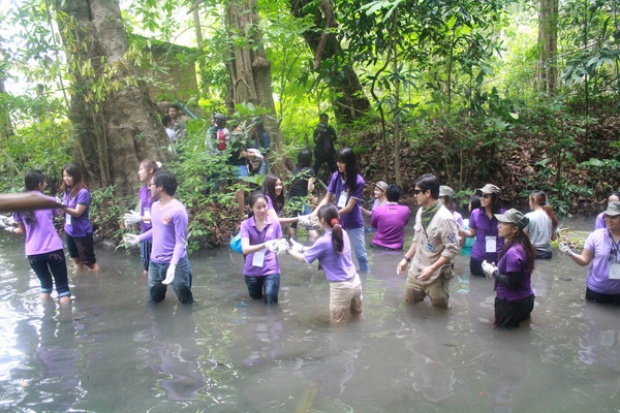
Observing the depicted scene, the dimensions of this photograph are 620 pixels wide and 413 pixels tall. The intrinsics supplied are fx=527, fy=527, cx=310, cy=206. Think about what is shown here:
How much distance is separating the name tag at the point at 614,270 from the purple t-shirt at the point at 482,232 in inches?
52.2

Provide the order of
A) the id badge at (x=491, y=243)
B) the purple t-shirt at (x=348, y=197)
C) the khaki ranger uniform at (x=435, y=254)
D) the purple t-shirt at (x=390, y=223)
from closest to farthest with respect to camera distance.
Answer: the khaki ranger uniform at (x=435, y=254) → the id badge at (x=491, y=243) → the purple t-shirt at (x=348, y=197) → the purple t-shirt at (x=390, y=223)

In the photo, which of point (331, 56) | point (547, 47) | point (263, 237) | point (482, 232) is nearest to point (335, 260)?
point (263, 237)

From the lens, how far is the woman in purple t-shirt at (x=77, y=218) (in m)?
6.93

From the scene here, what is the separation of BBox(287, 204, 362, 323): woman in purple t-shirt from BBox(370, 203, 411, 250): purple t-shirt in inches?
110

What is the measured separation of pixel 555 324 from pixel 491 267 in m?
1.04

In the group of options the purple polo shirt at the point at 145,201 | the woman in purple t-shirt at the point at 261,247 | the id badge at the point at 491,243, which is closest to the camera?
the woman in purple t-shirt at the point at 261,247

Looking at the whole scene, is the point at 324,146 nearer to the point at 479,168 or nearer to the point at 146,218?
the point at 479,168

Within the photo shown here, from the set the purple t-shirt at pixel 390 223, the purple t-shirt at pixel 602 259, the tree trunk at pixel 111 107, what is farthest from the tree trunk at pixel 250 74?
the purple t-shirt at pixel 602 259

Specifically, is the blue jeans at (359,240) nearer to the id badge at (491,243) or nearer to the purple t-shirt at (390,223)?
the purple t-shirt at (390,223)

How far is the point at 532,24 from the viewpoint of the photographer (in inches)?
726

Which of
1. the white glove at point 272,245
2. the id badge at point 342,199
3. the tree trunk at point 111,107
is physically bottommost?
the white glove at point 272,245

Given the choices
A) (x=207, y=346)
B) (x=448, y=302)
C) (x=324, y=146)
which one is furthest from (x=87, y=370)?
(x=324, y=146)

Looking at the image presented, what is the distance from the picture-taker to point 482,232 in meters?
6.90

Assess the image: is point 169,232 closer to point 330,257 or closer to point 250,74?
point 330,257
